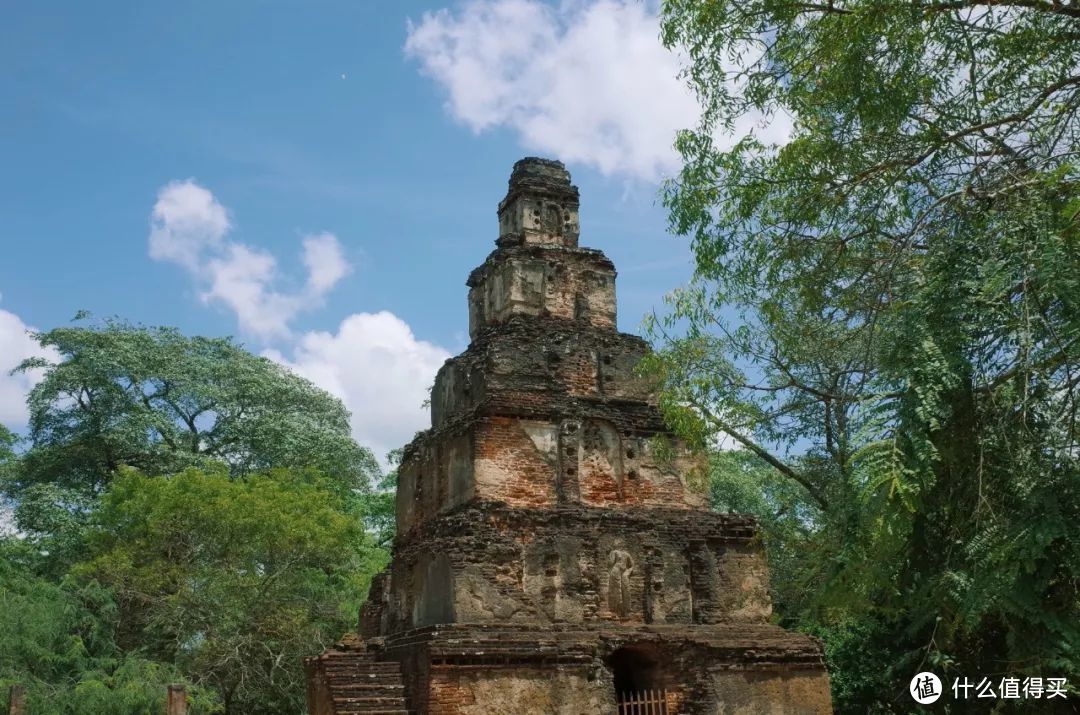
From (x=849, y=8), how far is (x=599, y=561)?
25.5 ft

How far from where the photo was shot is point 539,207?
16.6m

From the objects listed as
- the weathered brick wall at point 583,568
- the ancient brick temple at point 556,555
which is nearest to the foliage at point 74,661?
the ancient brick temple at point 556,555

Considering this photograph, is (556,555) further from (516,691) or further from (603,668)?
(516,691)

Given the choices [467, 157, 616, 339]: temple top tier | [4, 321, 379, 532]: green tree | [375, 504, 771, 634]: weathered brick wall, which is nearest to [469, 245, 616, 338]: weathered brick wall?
[467, 157, 616, 339]: temple top tier

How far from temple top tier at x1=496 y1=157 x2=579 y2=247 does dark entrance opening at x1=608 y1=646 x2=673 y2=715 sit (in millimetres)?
6341

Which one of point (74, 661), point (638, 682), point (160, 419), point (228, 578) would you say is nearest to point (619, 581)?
point (638, 682)

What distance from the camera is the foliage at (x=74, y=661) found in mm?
17172

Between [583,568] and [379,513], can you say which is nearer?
[583,568]

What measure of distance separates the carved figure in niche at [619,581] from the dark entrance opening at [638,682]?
21.1 inches

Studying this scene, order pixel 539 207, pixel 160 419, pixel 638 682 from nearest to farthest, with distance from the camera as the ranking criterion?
1. pixel 638 682
2. pixel 539 207
3. pixel 160 419

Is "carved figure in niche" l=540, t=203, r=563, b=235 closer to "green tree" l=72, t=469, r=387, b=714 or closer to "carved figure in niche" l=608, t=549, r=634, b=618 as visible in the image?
"carved figure in niche" l=608, t=549, r=634, b=618

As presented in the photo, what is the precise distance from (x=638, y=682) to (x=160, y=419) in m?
19.3

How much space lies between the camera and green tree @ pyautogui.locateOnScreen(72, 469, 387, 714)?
2047 centimetres

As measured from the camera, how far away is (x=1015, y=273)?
24.1 feet
